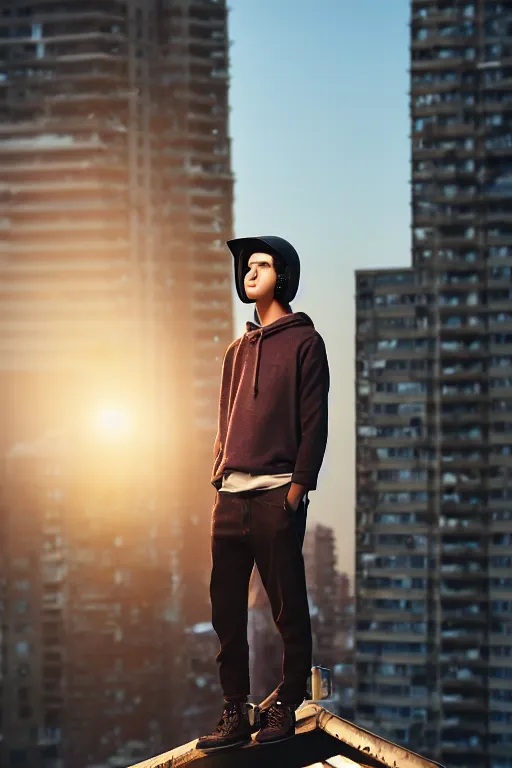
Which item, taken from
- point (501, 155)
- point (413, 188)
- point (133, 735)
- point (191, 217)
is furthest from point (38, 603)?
point (501, 155)

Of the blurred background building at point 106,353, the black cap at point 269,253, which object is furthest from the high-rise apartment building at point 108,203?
the black cap at point 269,253

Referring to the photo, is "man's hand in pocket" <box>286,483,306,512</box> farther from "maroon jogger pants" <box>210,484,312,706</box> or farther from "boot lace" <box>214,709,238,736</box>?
"boot lace" <box>214,709,238,736</box>

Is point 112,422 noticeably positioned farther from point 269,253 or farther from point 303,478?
point 303,478

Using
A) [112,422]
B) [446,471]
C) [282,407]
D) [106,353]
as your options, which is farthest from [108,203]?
[282,407]

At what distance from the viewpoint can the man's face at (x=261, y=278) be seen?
104 inches

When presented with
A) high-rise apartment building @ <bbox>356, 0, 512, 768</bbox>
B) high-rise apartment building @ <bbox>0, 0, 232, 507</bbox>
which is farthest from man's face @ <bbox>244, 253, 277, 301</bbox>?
high-rise apartment building @ <bbox>0, 0, 232, 507</bbox>

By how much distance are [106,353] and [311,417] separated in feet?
75.7

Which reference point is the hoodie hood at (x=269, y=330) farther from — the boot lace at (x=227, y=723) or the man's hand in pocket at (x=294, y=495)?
the boot lace at (x=227, y=723)

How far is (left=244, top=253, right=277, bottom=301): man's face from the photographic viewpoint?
2641 millimetres

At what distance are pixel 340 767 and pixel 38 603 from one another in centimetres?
2201

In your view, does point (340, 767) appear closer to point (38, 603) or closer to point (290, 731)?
point (290, 731)

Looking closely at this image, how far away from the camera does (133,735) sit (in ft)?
81.4

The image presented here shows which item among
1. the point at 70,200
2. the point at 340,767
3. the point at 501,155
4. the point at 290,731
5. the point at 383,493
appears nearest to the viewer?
the point at 340,767

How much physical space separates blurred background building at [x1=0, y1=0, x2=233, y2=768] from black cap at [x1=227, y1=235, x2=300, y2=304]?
20.4 m
